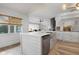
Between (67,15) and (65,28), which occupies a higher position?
(67,15)

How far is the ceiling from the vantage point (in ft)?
3.89

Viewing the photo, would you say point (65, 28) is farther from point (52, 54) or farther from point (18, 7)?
point (18, 7)

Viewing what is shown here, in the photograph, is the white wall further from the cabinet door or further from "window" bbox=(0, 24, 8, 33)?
the cabinet door

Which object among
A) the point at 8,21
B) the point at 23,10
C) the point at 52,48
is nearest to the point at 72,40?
the point at 52,48

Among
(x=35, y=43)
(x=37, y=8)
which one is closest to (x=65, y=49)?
(x=35, y=43)

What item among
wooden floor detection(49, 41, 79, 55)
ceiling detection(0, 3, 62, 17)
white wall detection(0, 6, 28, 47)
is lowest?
wooden floor detection(49, 41, 79, 55)

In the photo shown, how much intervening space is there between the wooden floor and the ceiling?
0.43 metres

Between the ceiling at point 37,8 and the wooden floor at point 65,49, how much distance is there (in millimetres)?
435

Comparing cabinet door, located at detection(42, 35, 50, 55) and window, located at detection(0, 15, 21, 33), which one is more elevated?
window, located at detection(0, 15, 21, 33)

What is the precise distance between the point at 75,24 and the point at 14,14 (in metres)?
0.82

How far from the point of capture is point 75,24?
1202mm

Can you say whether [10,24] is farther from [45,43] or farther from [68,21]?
[68,21]

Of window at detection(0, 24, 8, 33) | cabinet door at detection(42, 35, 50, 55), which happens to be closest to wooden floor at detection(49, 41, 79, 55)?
cabinet door at detection(42, 35, 50, 55)

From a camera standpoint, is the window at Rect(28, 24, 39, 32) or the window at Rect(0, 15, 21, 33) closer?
the window at Rect(0, 15, 21, 33)
